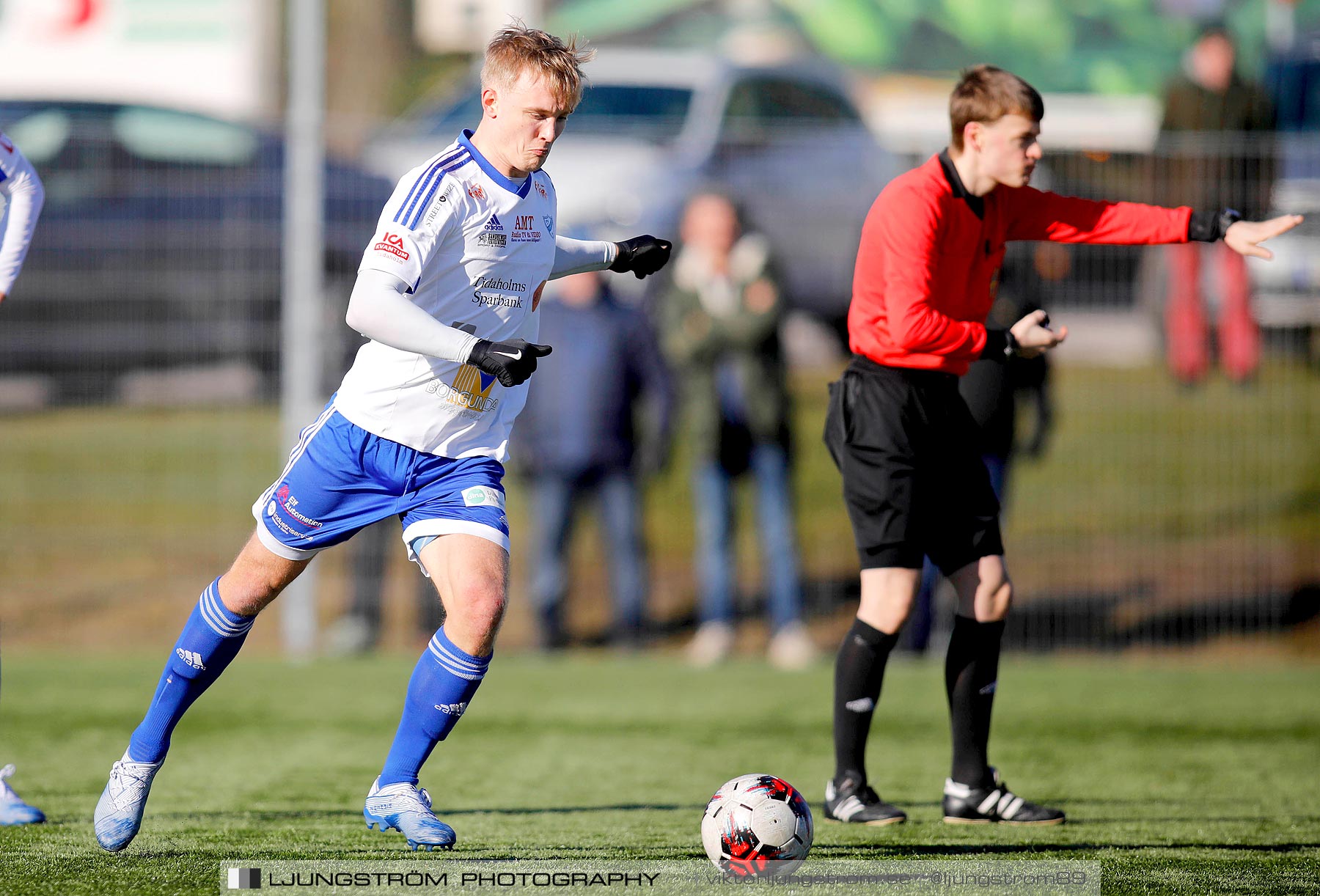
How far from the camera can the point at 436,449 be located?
3814 mm

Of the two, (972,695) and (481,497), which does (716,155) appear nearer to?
(972,695)

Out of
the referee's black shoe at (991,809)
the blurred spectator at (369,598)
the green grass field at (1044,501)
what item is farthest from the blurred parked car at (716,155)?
the referee's black shoe at (991,809)

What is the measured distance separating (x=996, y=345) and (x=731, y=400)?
4.50 metres

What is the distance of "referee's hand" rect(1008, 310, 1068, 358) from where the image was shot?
13.5 feet

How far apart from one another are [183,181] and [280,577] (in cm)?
534

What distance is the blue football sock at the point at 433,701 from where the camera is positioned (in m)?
3.80

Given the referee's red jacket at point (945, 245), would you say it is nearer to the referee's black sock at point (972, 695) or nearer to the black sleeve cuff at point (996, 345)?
the black sleeve cuff at point (996, 345)

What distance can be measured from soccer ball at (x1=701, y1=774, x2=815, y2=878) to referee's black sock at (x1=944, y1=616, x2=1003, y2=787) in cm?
92

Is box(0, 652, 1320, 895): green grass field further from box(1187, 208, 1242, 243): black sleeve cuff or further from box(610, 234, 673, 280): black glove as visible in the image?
box(1187, 208, 1242, 243): black sleeve cuff

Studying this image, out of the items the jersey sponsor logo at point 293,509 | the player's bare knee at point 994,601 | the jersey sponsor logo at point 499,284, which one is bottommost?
the player's bare knee at point 994,601

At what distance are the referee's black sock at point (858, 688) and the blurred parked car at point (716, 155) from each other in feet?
14.4

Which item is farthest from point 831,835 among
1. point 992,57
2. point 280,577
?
point 992,57

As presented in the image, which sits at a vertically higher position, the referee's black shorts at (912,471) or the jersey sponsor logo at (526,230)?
the jersey sponsor logo at (526,230)

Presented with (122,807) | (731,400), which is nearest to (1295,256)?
(731,400)
